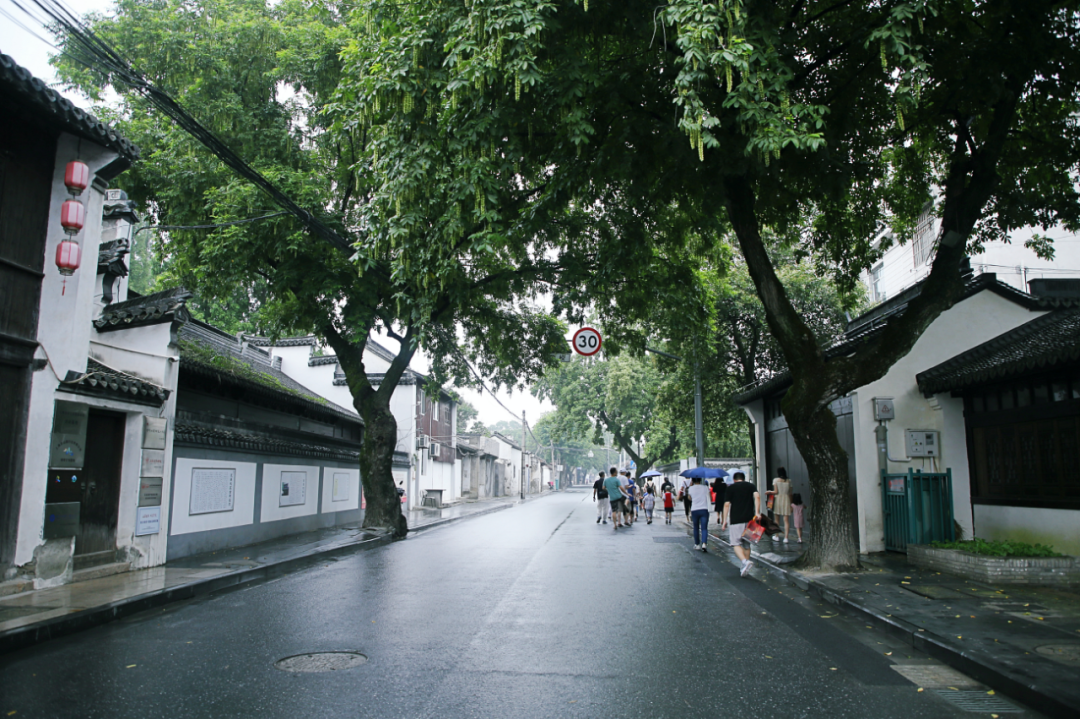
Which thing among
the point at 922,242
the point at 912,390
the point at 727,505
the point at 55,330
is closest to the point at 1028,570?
the point at 912,390

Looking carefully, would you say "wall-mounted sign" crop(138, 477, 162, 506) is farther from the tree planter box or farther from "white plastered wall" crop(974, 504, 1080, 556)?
"white plastered wall" crop(974, 504, 1080, 556)

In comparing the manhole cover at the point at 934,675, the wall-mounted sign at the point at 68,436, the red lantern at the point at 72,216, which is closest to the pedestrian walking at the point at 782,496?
the manhole cover at the point at 934,675

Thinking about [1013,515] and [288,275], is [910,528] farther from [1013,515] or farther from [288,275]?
[288,275]

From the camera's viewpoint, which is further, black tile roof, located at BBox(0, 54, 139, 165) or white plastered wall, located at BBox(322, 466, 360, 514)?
white plastered wall, located at BBox(322, 466, 360, 514)

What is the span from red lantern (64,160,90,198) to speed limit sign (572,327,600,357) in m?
12.4

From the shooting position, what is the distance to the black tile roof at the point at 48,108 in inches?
336

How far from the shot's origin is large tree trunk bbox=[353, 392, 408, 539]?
1888cm

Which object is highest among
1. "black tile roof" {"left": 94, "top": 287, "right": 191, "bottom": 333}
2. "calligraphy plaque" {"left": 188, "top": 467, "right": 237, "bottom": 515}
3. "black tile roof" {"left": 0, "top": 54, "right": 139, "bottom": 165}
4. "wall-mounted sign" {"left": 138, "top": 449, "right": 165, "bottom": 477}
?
"black tile roof" {"left": 0, "top": 54, "right": 139, "bottom": 165}

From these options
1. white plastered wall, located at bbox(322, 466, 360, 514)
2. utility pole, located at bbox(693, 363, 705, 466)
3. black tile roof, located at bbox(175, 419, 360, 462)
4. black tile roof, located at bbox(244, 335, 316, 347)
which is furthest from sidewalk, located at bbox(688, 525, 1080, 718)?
black tile roof, located at bbox(244, 335, 316, 347)

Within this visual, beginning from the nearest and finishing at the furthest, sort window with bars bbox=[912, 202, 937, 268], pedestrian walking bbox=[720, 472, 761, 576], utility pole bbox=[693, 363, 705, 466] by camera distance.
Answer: pedestrian walking bbox=[720, 472, 761, 576] → utility pole bbox=[693, 363, 705, 466] → window with bars bbox=[912, 202, 937, 268]

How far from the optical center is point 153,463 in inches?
489

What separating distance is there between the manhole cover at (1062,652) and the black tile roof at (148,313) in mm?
12706

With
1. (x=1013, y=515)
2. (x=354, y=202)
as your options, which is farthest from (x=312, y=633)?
(x=354, y=202)

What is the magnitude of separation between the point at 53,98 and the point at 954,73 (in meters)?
11.9
